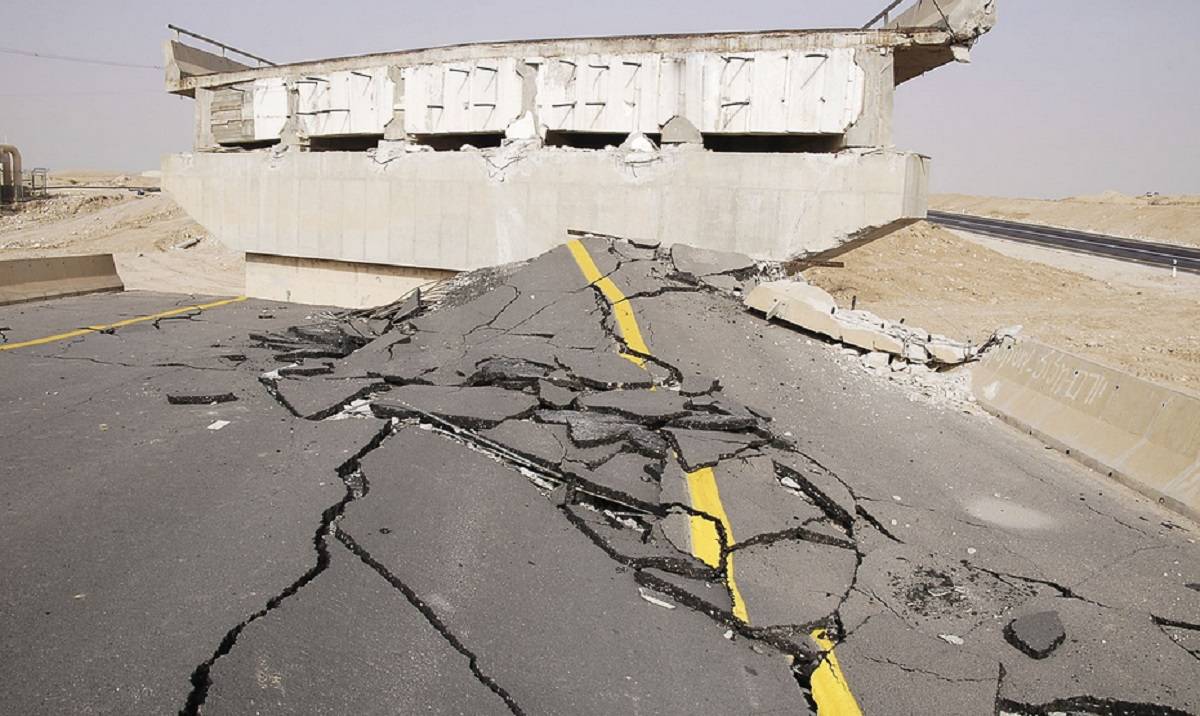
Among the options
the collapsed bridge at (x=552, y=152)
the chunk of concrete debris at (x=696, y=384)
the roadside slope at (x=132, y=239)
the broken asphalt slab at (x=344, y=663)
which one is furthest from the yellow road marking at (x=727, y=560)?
the roadside slope at (x=132, y=239)

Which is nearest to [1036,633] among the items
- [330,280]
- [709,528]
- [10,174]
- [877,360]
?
[709,528]

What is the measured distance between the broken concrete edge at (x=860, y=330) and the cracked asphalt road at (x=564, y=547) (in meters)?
0.60

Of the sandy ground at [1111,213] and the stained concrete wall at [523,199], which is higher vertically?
the sandy ground at [1111,213]

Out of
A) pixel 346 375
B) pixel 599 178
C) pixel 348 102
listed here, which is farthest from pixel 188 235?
pixel 346 375

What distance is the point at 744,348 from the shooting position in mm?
7238

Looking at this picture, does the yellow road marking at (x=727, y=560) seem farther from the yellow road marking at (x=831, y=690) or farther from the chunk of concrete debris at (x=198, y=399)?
the chunk of concrete debris at (x=198, y=399)

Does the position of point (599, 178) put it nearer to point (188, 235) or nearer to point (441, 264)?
point (441, 264)

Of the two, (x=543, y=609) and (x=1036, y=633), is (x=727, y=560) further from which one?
(x=1036, y=633)

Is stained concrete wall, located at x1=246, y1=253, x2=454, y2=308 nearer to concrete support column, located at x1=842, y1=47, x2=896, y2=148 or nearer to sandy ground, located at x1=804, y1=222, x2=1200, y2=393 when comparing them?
concrete support column, located at x1=842, y1=47, x2=896, y2=148

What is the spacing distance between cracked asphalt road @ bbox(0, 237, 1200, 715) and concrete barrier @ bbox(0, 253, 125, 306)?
248 inches

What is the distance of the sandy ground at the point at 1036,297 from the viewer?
12020 mm

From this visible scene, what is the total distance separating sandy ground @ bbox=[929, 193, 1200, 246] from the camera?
1357 inches

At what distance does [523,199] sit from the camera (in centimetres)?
1030

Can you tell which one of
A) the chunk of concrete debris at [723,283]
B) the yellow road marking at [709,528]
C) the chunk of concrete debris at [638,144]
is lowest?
the yellow road marking at [709,528]
